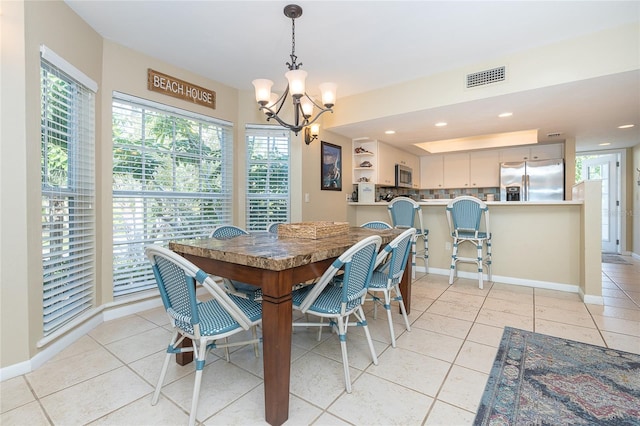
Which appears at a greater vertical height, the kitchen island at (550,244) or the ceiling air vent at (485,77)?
the ceiling air vent at (485,77)

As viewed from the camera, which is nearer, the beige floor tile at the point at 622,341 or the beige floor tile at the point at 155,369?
the beige floor tile at the point at 155,369

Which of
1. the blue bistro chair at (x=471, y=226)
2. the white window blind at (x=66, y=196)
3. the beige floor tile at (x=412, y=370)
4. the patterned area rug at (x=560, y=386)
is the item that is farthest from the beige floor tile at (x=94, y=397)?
the blue bistro chair at (x=471, y=226)

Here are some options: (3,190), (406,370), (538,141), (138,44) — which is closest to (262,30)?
(138,44)

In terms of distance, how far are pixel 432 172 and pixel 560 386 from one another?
17.5ft

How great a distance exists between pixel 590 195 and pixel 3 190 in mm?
4819

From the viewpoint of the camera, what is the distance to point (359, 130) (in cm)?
432

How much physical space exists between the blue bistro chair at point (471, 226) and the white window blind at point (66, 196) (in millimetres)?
3811

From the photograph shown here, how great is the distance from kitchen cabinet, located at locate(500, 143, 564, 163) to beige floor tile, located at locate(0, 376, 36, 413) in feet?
22.6

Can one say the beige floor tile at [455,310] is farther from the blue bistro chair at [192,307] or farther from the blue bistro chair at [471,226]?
Answer: the blue bistro chair at [192,307]

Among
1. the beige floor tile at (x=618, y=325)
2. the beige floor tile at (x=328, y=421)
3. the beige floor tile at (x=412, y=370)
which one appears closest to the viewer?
the beige floor tile at (x=328, y=421)

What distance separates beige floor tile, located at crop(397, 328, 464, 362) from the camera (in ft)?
6.68

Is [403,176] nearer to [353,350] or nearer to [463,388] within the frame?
[353,350]

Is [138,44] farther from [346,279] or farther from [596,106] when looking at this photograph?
[596,106]

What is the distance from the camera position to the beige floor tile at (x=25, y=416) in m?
1.41
